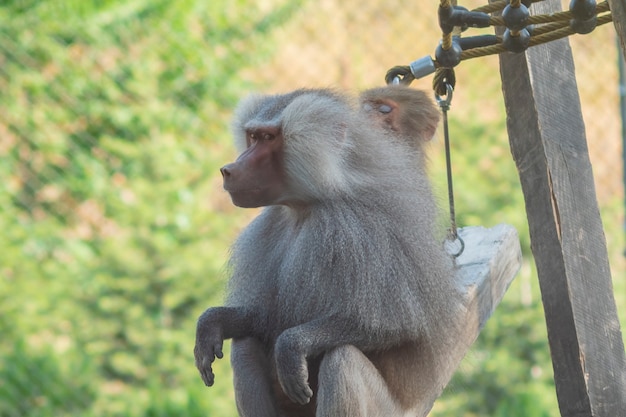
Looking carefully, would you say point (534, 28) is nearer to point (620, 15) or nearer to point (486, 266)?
point (620, 15)

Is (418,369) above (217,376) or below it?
below

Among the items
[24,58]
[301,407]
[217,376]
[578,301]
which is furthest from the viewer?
[24,58]

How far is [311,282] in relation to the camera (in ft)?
8.49

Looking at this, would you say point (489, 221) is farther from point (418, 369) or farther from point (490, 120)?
point (418, 369)

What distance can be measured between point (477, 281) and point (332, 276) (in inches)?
25.7

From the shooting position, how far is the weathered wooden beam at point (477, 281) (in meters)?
2.79

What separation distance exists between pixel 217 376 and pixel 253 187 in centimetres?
305

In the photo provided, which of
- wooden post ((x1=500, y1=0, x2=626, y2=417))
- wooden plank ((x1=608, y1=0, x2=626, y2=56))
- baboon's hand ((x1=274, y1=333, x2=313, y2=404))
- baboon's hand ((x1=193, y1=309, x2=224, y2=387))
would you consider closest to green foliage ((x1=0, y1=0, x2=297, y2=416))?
baboon's hand ((x1=193, y1=309, x2=224, y2=387))

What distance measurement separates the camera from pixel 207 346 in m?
2.75

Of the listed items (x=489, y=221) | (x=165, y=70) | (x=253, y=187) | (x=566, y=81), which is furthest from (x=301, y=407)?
(x=165, y=70)

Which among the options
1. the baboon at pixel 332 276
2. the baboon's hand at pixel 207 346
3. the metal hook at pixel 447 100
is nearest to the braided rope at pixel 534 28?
the metal hook at pixel 447 100

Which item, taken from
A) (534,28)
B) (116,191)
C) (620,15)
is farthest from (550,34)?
(116,191)

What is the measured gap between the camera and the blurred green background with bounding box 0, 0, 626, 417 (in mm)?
5512

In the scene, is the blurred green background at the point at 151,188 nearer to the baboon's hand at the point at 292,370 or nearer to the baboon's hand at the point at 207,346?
the baboon's hand at the point at 207,346
